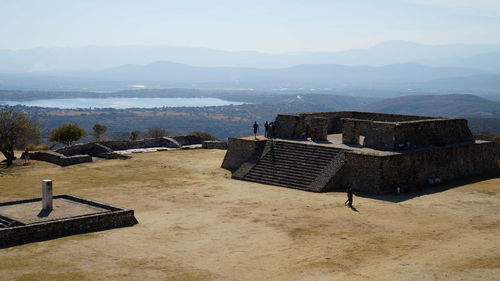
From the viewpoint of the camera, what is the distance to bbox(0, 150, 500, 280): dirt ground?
15.7 meters

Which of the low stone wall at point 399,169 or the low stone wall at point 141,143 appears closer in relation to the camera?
the low stone wall at point 399,169

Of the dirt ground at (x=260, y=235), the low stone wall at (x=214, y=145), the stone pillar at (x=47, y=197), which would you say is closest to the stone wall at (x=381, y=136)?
the dirt ground at (x=260, y=235)

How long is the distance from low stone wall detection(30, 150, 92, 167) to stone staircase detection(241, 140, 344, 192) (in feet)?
33.7

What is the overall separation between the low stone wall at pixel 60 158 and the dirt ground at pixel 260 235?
3.27 metres

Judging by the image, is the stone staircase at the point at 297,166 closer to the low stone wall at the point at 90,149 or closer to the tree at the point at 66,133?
the low stone wall at the point at 90,149

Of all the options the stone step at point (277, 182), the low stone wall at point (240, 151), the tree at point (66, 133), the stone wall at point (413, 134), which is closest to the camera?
the stone step at point (277, 182)

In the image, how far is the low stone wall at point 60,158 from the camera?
3347 cm

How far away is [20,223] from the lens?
19281 millimetres

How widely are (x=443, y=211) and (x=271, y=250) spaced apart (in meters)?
8.54

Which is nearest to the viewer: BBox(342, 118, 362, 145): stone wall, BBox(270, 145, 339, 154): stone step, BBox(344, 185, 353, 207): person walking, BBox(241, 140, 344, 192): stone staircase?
BBox(344, 185, 353, 207): person walking

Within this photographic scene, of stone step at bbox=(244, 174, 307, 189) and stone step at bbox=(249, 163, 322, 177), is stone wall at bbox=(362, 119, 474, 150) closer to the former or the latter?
stone step at bbox=(249, 163, 322, 177)

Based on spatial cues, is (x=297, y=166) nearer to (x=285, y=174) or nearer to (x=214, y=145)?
(x=285, y=174)

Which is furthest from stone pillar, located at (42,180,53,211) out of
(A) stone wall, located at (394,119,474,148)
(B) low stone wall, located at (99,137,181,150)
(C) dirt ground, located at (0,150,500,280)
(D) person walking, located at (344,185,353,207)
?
(B) low stone wall, located at (99,137,181,150)

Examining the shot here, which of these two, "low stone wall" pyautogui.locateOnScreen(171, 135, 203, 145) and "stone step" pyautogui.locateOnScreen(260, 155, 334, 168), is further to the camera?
"low stone wall" pyautogui.locateOnScreen(171, 135, 203, 145)
